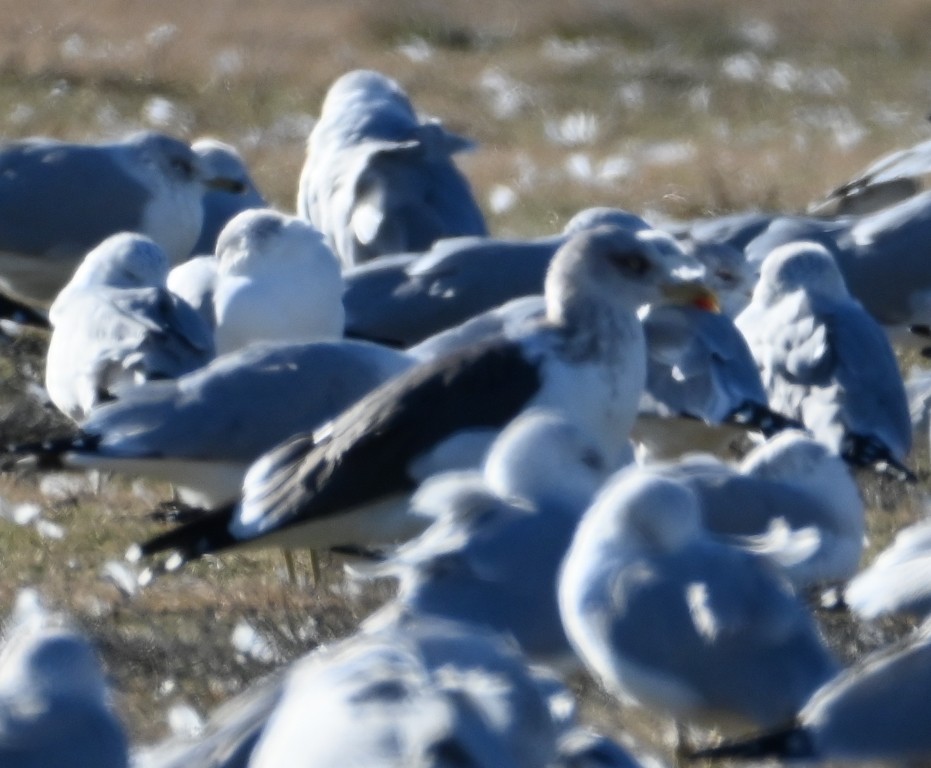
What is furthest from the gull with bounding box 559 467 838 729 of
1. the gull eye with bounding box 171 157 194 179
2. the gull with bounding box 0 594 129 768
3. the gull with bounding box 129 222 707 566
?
the gull eye with bounding box 171 157 194 179

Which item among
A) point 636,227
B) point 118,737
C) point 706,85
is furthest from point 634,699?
point 706,85

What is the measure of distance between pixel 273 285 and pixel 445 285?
2.35 feet

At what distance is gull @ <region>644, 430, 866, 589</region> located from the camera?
16.2ft

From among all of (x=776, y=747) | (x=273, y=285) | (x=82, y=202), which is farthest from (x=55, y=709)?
(x=82, y=202)

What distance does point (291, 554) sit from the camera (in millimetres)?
5812

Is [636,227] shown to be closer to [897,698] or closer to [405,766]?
[897,698]

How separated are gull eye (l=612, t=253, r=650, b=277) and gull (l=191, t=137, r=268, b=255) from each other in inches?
151

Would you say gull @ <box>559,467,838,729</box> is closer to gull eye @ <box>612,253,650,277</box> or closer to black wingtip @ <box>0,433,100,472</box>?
gull eye @ <box>612,253,650,277</box>

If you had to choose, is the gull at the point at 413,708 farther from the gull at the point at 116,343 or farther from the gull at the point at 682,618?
the gull at the point at 116,343

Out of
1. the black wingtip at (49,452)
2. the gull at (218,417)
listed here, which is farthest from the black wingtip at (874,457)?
the black wingtip at (49,452)

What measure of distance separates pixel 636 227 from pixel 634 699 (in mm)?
3406

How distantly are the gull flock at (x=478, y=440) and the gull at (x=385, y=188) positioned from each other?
2 cm

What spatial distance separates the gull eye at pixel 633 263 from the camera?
5855 millimetres

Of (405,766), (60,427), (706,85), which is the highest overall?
(405,766)
